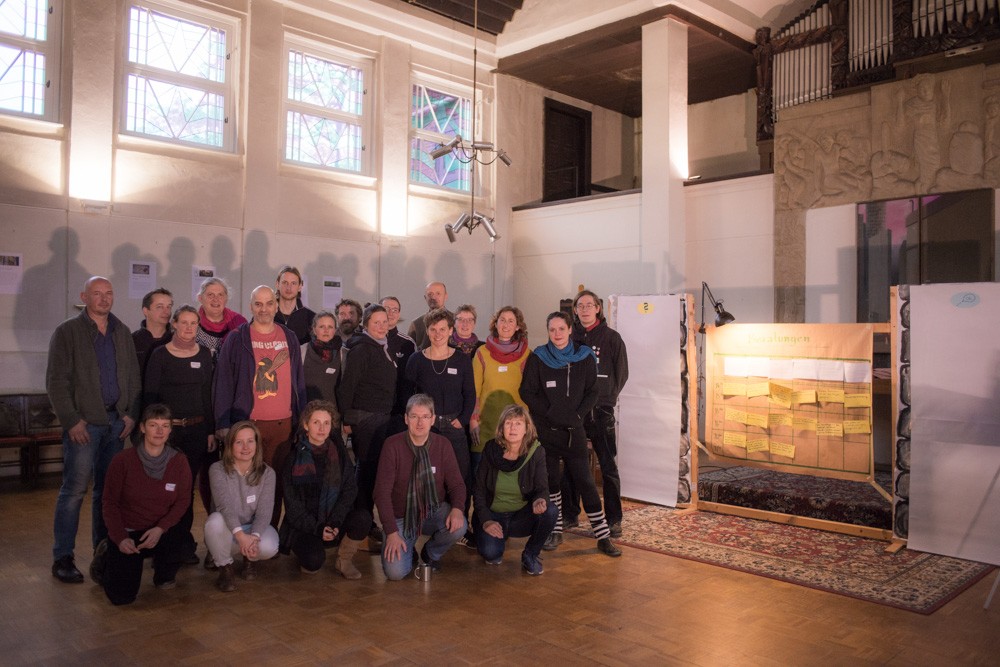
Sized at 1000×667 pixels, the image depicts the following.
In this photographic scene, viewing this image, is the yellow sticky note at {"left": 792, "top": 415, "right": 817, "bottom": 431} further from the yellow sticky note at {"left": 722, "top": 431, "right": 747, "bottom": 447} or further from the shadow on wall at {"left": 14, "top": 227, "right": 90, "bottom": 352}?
the shadow on wall at {"left": 14, "top": 227, "right": 90, "bottom": 352}

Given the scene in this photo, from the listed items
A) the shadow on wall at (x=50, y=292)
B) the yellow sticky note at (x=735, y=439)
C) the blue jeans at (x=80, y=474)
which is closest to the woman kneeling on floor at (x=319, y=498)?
the blue jeans at (x=80, y=474)

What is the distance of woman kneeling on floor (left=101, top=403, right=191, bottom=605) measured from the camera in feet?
11.9

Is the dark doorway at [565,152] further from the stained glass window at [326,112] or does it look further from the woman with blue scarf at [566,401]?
the woman with blue scarf at [566,401]

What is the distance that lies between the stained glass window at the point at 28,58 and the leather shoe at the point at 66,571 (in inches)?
175

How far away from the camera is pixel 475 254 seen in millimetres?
10008

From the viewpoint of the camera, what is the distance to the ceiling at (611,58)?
8.98m

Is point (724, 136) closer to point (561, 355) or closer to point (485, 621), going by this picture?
point (561, 355)

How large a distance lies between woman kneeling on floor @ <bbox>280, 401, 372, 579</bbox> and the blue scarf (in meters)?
1.26

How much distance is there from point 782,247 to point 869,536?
3.89m

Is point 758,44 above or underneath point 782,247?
above

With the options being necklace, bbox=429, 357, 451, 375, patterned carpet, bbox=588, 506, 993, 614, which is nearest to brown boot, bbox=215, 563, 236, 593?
necklace, bbox=429, 357, 451, 375

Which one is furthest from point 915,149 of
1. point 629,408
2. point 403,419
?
point 403,419

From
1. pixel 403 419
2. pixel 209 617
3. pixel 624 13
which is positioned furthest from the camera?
pixel 624 13

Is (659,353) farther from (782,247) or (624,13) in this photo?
(624,13)
